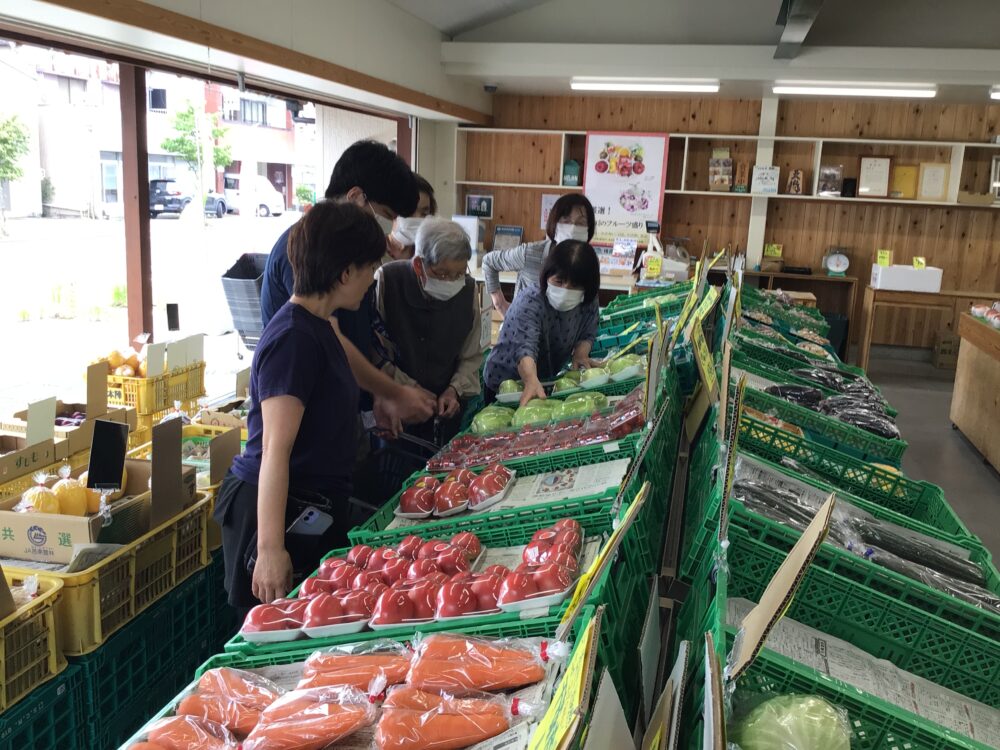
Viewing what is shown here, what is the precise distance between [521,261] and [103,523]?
2807 millimetres

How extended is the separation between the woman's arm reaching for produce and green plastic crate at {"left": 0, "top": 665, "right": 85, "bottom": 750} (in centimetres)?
54

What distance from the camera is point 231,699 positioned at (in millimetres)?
1289

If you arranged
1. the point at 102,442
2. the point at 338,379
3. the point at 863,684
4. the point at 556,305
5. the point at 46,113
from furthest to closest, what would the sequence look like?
the point at 46,113 < the point at 556,305 < the point at 102,442 < the point at 338,379 < the point at 863,684

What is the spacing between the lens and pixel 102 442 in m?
2.27

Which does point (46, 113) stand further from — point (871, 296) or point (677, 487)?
point (871, 296)

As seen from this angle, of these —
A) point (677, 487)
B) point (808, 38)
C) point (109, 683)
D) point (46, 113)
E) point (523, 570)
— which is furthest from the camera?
point (808, 38)

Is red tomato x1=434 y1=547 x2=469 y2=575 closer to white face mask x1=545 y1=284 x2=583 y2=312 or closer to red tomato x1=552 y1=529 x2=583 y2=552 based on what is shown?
red tomato x1=552 y1=529 x2=583 y2=552

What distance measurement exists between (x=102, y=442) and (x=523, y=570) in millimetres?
1375

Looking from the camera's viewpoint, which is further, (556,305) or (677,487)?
(556,305)

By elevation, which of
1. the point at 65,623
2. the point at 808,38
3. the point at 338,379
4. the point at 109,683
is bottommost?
the point at 109,683

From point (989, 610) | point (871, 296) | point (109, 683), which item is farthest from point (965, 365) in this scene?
point (109, 683)

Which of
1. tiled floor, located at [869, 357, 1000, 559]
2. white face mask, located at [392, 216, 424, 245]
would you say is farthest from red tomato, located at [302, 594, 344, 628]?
tiled floor, located at [869, 357, 1000, 559]

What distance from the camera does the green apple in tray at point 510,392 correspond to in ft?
10.1

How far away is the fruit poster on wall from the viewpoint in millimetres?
8633
